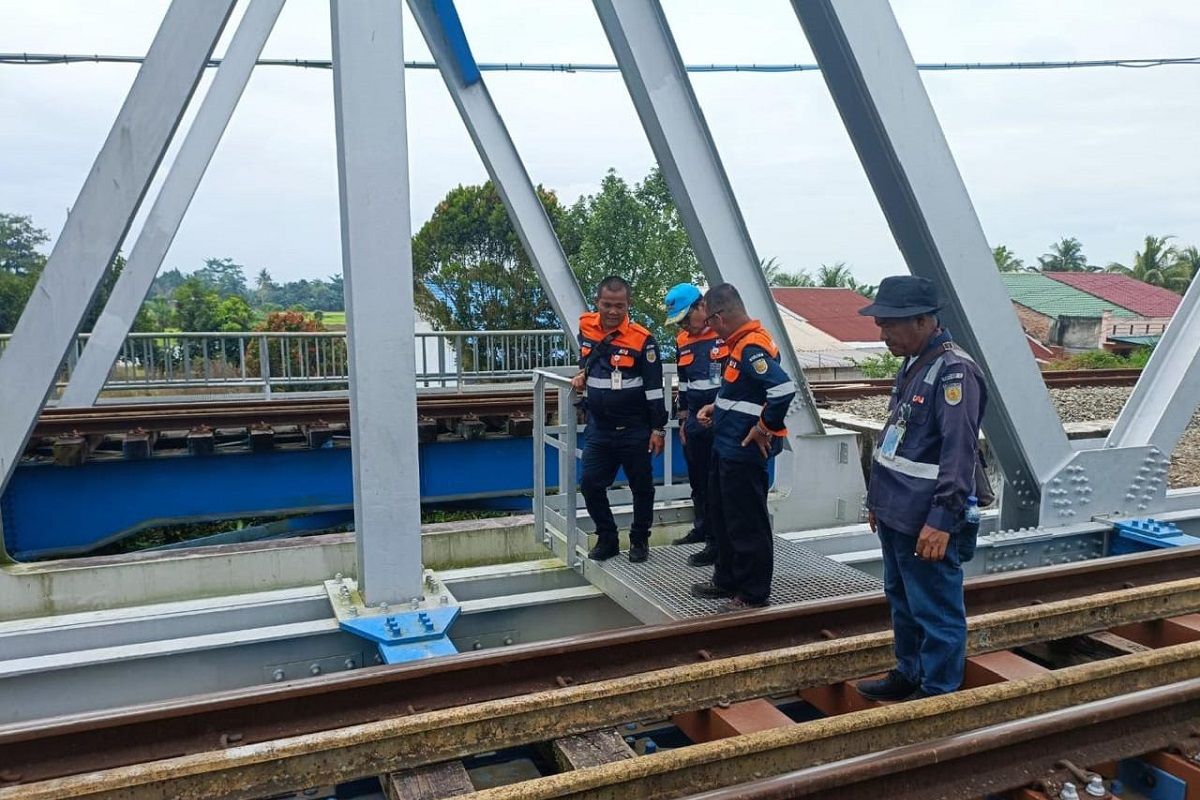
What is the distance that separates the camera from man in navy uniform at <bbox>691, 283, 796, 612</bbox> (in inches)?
162

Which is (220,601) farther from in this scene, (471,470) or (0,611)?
(471,470)

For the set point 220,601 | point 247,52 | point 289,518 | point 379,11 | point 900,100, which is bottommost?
point 289,518

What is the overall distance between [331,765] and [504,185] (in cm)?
604

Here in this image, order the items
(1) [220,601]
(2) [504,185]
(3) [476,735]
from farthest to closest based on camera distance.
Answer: (2) [504,185] < (1) [220,601] < (3) [476,735]

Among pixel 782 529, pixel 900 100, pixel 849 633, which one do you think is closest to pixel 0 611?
pixel 849 633

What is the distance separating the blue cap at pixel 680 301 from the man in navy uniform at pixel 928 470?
77.0 inches

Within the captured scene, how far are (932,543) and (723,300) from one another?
181 centimetres

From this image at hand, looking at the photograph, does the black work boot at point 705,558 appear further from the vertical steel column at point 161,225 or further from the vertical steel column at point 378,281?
the vertical steel column at point 161,225

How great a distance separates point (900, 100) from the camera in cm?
415

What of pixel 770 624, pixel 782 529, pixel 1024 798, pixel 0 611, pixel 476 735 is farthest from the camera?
pixel 782 529


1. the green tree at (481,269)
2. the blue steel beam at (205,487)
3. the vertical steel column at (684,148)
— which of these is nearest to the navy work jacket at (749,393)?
the vertical steel column at (684,148)

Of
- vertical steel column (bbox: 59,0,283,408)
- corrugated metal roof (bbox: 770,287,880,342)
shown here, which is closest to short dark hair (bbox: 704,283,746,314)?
vertical steel column (bbox: 59,0,283,408)

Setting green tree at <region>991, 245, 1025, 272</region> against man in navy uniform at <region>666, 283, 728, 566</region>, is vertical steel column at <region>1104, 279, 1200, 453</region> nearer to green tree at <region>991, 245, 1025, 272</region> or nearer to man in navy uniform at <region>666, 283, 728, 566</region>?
man in navy uniform at <region>666, 283, 728, 566</region>

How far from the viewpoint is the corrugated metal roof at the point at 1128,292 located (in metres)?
50.8
